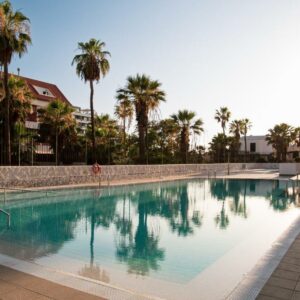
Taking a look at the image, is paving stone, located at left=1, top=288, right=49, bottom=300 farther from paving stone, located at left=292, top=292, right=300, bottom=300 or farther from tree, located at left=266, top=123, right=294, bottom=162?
tree, located at left=266, top=123, right=294, bottom=162

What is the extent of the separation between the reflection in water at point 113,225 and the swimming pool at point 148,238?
0.7 inches

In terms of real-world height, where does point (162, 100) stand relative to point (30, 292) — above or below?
above

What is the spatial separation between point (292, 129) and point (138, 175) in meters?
39.6

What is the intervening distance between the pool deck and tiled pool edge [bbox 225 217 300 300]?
1.72m

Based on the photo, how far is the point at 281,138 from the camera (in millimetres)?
55031

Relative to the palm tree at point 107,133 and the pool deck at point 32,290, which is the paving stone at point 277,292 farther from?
the palm tree at point 107,133

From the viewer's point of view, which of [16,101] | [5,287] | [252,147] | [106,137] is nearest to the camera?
[5,287]

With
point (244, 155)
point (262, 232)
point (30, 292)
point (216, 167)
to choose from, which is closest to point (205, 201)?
point (262, 232)

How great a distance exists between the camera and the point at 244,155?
5197 centimetres

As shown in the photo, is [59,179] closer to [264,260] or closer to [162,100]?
[162,100]

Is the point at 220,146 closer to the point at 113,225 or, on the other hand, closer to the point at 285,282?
the point at 113,225

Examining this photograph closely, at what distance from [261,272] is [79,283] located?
2.55 metres

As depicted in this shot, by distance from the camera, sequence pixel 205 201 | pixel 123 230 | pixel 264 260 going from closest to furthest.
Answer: pixel 264 260 < pixel 123 230 < pixel 205 201

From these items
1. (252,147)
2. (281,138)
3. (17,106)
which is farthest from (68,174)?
(252,147)
